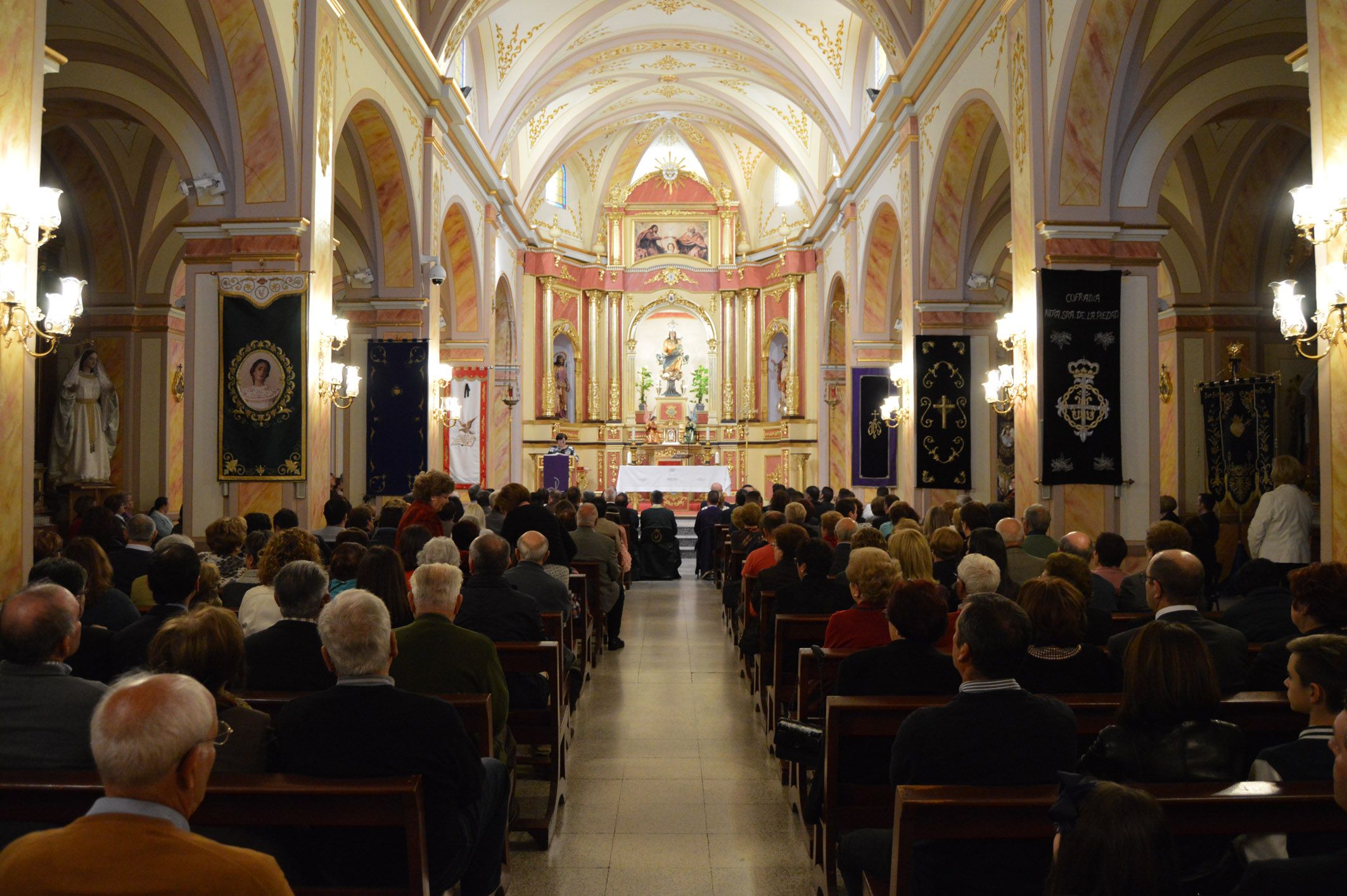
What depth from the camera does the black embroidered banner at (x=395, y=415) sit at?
40.3 ft

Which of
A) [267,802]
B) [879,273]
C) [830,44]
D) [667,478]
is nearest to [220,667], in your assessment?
[267,802]

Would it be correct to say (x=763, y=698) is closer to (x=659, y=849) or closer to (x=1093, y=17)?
(x=659, y=849)

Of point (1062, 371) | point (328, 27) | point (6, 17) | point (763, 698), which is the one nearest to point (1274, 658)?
point (763, 698)

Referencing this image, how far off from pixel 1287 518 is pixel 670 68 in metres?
15.7

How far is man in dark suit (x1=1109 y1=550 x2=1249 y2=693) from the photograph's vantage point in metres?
3.83

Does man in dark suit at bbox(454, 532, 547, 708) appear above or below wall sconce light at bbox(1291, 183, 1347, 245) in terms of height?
below

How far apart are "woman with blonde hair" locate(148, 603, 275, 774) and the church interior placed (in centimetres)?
4

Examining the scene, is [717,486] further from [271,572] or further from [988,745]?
[988,745]

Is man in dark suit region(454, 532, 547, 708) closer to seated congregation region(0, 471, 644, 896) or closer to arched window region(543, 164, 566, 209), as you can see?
seated congregation region(0, 471, 644, 896)

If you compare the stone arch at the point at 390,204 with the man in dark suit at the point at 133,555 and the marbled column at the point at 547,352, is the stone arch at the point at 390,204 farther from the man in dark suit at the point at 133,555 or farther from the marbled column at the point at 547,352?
the marbled column at the point at 547,352

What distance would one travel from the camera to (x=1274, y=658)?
386 centimetres

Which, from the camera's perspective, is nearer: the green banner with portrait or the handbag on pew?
the handbag on pew

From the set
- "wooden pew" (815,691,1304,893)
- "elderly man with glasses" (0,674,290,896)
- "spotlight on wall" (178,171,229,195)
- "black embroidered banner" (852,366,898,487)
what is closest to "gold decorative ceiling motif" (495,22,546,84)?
"black embroidered banner" (852,366,898,487)

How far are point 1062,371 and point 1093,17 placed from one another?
2.69 metres
